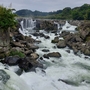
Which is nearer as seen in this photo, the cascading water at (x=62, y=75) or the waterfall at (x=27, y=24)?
the cascading water at (x=62, y=75)

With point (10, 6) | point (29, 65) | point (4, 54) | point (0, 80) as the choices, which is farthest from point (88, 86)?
point (10, 6)

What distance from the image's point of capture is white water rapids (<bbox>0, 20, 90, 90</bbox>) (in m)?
16.3

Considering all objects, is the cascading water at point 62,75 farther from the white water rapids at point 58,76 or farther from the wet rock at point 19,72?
the wet rock at point 19,72

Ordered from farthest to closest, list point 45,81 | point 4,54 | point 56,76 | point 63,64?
point 63,64 → point 4,54 → point 56,76 → point 45,81

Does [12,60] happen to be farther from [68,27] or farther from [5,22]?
[68,27]

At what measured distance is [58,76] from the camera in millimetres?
20156

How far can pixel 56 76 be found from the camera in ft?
65.9

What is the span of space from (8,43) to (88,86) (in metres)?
13.0

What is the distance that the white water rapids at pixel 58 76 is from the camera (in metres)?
16.3

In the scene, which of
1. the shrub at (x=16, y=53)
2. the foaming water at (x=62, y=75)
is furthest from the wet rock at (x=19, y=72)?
the shrub at (x=16, y=53)

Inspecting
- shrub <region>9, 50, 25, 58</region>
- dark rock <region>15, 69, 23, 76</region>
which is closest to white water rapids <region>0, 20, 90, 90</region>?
dark rock <region>15, 69, 23, 76</region>

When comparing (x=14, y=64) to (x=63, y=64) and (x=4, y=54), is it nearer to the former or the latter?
(x=4, y=54)

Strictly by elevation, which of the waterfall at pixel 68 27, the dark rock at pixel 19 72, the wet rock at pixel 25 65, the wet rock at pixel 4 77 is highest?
the wet rock at pixel 4 77

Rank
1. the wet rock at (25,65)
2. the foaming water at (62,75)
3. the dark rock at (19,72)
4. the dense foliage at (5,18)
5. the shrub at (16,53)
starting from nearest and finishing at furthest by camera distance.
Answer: the foaming water at (62,75) → the dark rock at (19,72) → the wet rock at (25,65) → the shrub at (16,53) → the dense foliage at (5,18)
